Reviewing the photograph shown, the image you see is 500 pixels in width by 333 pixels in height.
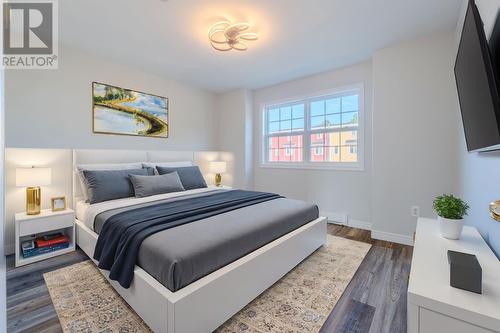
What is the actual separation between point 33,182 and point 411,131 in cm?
422

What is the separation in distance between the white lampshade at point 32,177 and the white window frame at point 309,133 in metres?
3.24

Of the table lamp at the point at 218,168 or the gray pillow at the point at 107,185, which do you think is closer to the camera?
the gray pillow at the point at 107,185

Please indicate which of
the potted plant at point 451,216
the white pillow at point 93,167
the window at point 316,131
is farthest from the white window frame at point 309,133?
the white pillow at point 93,167

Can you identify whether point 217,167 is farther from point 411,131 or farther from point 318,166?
point 411,131

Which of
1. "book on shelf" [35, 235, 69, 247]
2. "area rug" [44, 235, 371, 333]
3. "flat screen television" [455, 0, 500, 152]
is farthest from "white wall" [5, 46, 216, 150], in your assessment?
"flat screen television" [455, 0, 500, 152]

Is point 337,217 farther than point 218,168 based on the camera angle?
No

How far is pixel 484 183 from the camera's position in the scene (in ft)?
4.84

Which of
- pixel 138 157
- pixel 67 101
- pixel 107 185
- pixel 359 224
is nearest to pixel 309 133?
pixel 359 224

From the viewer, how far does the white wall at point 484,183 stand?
125 cm

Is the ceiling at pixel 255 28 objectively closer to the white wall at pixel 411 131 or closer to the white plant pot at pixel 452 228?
the white wall at pixel 411 131

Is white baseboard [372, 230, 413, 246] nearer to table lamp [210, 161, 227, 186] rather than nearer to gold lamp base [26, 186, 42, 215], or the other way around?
table lamp [210, 161, 227, 186]

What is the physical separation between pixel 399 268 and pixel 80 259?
A: 3.21 m

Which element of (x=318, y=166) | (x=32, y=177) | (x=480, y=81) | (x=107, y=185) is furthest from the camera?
(x=318, y=166)

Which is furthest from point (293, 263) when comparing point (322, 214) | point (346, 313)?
point (322, 214)
